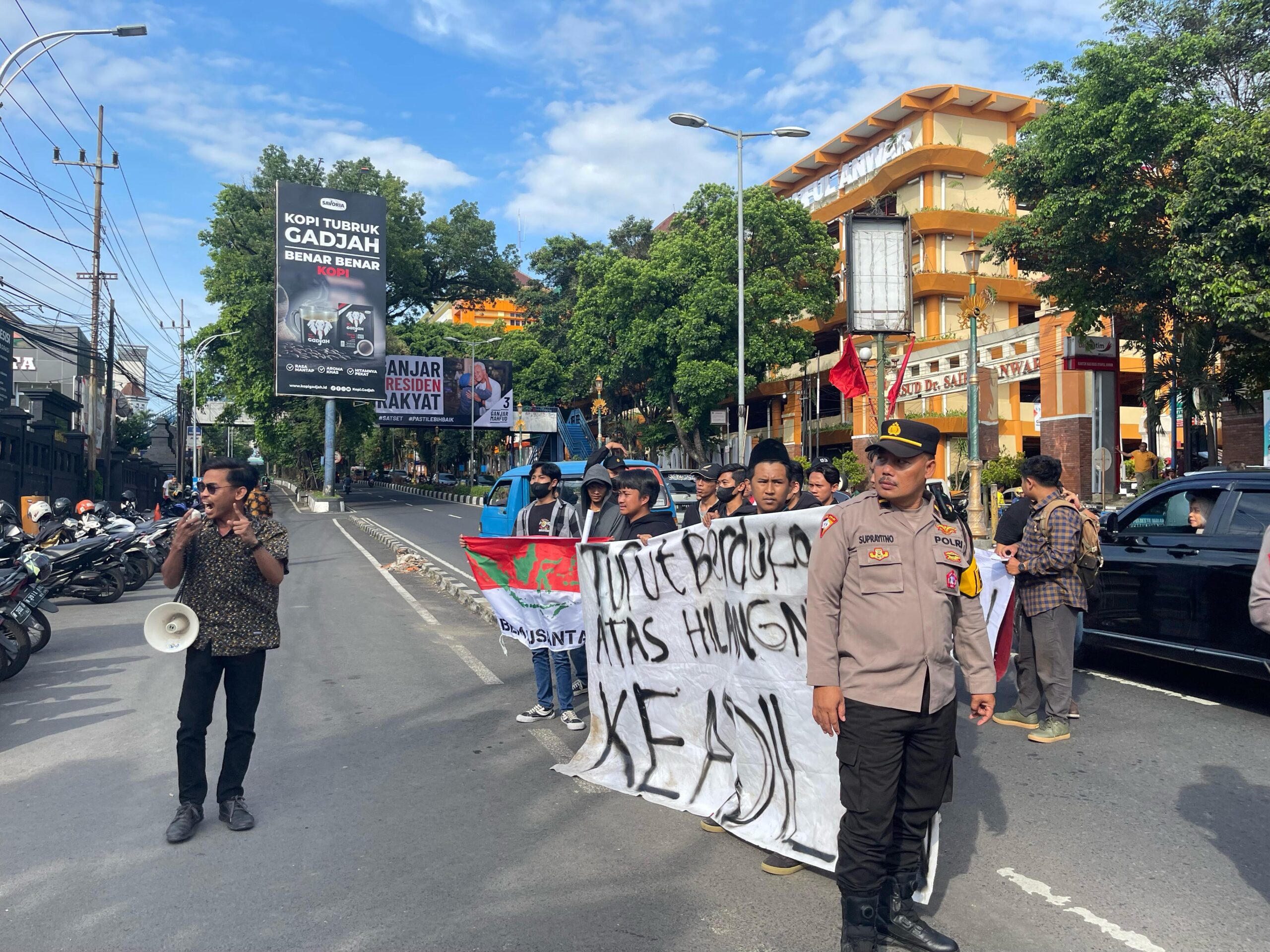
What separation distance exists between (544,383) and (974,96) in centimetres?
2756

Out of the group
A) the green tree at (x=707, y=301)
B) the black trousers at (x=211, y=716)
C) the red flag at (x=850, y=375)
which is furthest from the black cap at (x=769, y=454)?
the green tree at (x=707, y=301)

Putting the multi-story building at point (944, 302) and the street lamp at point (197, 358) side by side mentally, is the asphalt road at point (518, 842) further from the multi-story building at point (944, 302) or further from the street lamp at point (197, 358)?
the street lamp at point (197, 358)

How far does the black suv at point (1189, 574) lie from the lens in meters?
6.35

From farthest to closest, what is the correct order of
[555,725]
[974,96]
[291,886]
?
[974,96] < [555,725] < [291,886]

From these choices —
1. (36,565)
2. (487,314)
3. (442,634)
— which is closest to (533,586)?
(442,634)

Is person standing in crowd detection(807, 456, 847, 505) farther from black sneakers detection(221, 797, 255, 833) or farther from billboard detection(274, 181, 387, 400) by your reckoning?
billboard detection(274, 181, 387, 400)

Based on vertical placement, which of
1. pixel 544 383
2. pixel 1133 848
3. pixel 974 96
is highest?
pixel 974 96

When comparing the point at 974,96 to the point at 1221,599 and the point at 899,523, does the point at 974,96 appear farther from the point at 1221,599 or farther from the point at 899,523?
the point at 899,523

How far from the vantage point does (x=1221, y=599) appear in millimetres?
6441

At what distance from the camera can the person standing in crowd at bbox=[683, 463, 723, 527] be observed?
7.14m

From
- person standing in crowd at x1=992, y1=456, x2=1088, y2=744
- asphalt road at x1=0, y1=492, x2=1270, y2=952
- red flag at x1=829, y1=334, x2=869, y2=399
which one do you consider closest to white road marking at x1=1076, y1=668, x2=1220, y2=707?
asphalt road at x1=0, y1=492, x2=1270, y2=952

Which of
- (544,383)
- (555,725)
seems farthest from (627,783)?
(544,383)

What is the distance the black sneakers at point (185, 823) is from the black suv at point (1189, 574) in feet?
18.1

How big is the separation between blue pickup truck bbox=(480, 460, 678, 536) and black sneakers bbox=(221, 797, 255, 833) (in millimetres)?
6841
